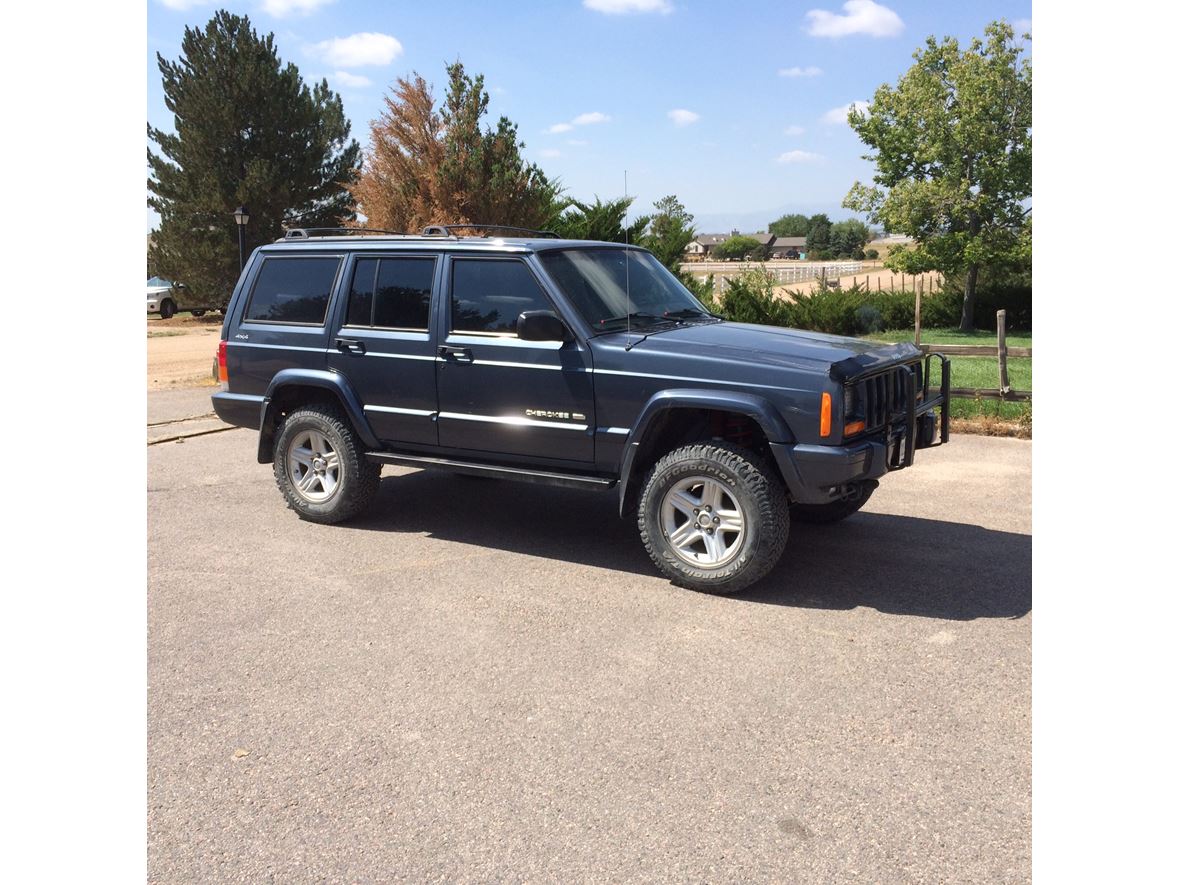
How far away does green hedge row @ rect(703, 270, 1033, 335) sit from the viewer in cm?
1791

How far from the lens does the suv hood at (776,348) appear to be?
5.73 meters

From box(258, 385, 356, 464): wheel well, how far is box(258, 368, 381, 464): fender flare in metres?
0.02

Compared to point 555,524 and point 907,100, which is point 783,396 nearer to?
point 555,524

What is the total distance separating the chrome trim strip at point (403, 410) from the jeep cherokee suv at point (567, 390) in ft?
0.05

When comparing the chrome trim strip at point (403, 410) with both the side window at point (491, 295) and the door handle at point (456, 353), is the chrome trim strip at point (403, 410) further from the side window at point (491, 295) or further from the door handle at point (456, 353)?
the side window at point (491, 295)

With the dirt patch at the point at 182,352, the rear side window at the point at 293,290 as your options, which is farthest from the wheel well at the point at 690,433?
the dirt patch at the point at 182,352

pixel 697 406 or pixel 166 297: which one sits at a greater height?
pixel 166 297

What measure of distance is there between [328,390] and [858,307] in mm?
17326

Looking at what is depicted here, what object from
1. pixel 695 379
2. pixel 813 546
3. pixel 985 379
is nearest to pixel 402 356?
pixel 695 379

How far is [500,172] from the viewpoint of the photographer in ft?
71.7

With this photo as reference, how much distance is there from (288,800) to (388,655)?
54.6 inches

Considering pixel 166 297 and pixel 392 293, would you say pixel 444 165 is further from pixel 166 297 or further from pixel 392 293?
pixel 166 297

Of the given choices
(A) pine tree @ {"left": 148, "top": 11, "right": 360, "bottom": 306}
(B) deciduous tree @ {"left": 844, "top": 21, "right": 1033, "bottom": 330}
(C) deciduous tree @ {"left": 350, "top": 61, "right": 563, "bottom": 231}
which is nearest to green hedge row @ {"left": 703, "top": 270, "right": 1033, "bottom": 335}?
(B) deciduous tree @ {"left": 844, "top": 21, "right": 1033, "bottom": 330}

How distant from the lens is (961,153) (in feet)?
110
